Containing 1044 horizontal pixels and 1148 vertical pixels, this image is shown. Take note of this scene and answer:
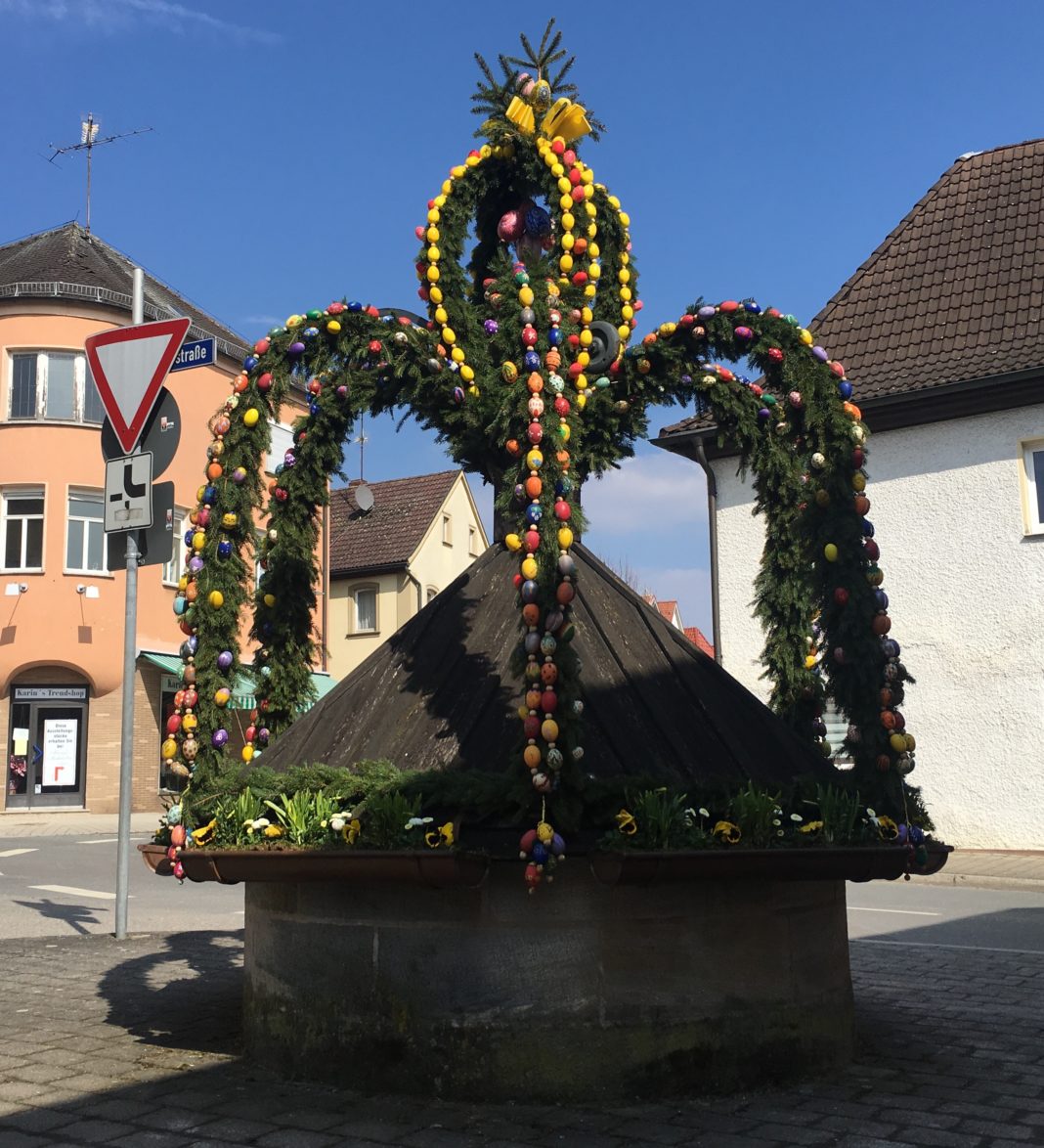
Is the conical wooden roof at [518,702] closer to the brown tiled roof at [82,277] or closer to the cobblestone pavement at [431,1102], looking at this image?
the cobblestone pavement at [431,1102]

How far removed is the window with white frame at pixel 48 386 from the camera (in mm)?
28031

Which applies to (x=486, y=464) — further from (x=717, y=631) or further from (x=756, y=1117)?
(x=717, y=631)

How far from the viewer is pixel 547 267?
18.7 ft

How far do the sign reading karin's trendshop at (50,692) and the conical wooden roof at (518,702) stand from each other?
23.1 meters

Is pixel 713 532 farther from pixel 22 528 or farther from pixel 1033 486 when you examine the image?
pixel 22 528

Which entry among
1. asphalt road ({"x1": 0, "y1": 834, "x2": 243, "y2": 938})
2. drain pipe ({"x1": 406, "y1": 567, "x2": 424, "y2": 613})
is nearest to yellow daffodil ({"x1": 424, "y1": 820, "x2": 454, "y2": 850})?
asphalt road ({"x1": 0, "y1": 834, "x2": 243, "y2": 938})

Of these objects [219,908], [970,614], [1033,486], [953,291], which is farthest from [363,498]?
[219,908]

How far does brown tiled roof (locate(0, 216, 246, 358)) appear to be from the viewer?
1115 inches

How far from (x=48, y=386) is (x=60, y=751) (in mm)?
7648

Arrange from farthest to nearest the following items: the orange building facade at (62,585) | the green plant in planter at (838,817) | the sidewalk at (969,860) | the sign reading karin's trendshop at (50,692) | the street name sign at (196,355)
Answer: the sign reading karin's trendshop at (50,692)
the orange building facade at (62,585)
the sidewalk at (969,860)
the street name sign at (196,355)
the green plant in planter at (838,817)

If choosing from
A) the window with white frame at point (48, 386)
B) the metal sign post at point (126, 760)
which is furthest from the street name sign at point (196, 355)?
the window with white frame at point (48, 386)

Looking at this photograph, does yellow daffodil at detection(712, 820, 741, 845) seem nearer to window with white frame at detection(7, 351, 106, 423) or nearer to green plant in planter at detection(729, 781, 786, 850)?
green plant in planter at detection(729, 781, 786, 850)

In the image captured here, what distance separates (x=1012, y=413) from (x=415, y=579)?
82.6 ft

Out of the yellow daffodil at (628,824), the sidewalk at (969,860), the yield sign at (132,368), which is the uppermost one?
the yield sign at (132,368)
